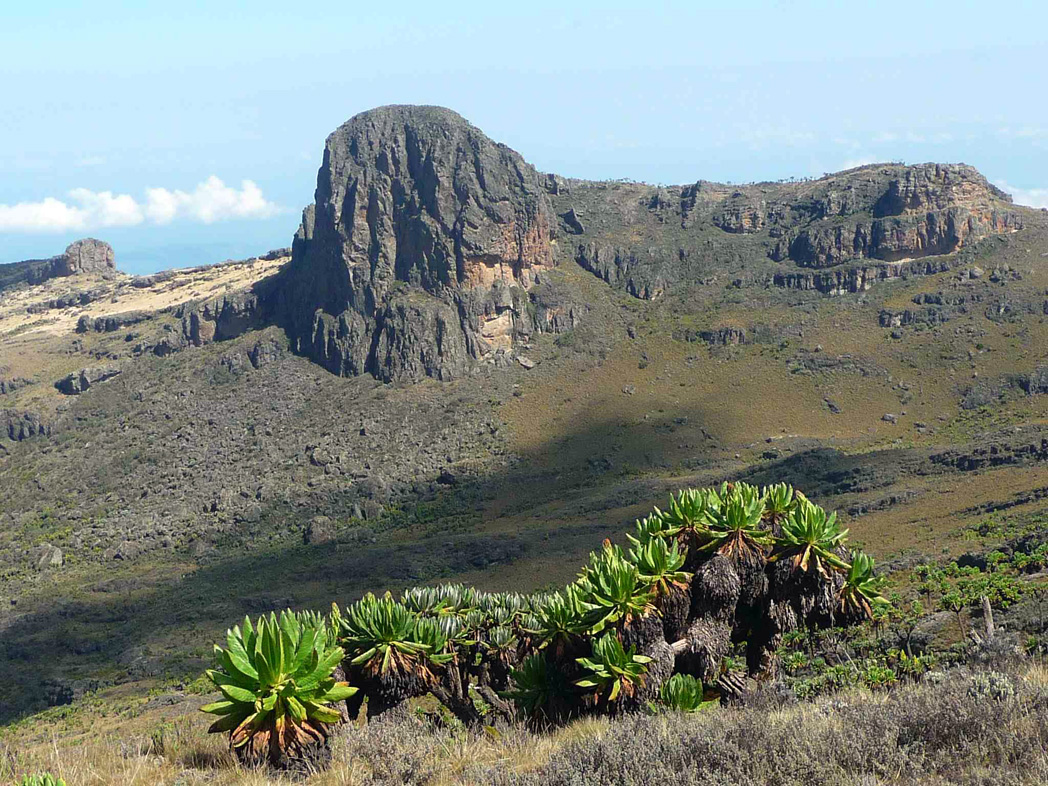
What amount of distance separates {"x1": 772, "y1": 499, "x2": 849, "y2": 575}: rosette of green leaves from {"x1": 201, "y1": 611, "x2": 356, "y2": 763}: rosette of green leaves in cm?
554

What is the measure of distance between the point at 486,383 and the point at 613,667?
3045 inches

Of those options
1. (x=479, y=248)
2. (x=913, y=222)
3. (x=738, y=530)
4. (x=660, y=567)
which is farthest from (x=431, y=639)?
(x=913, y=222)

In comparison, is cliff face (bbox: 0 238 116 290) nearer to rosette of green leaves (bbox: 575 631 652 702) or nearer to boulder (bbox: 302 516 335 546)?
boulder (bbox: 302 516 335 546)

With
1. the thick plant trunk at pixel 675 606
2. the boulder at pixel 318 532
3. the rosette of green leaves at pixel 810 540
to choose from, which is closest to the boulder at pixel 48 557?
the boulder at pixel 318 532

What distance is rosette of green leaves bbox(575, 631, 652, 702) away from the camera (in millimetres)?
11172

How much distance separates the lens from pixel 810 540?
12203 millimetres

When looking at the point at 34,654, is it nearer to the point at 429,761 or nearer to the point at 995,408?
the point at 429,761

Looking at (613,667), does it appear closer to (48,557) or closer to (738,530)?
(738,530)

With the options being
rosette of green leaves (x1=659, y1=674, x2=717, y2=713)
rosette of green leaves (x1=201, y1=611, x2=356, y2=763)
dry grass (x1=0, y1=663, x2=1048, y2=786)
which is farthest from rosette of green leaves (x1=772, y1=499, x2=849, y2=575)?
rosette of green leaves (x1=201, y1=611, x2=356, y2=763)

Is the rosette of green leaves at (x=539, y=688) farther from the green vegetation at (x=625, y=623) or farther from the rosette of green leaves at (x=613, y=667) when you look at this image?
the rosette of green leaves at (x=613, y=667)

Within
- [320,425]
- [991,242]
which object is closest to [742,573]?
[320,425]

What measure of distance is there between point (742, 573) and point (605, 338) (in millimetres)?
80715

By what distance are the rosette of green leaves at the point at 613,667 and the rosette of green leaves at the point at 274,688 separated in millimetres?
2824

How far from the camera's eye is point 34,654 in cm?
5191
